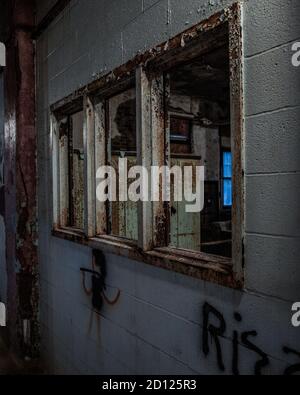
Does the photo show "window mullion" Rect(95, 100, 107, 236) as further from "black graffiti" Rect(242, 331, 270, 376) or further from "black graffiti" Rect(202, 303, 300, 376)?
"black graffiti" Rect(242, 331, 270, 376)

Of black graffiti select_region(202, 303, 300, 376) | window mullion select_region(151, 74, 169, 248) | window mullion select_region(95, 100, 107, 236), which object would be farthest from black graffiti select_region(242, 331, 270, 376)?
window mullion select_region(95, 100, 107, 236)

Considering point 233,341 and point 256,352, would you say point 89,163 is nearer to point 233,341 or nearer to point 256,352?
point 233,341

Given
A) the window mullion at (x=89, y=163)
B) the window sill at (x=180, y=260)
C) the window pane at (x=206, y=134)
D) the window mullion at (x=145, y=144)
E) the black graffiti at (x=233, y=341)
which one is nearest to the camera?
the black graffiti at (x=233, y=341)

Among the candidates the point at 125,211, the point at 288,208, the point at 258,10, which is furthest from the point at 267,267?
the point at 125,211

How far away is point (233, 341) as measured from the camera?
5.47ft

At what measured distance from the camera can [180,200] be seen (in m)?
5.44

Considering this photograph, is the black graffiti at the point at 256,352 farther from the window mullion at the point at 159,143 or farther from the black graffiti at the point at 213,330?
the window mullion at the point at 159,143

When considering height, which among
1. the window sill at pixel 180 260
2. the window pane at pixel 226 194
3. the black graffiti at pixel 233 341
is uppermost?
the window pane at pixel 226 194

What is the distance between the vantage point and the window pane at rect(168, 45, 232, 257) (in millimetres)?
5961

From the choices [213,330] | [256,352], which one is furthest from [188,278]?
[256,352]

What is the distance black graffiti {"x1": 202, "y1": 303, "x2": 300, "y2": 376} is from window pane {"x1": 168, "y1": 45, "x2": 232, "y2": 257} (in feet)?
12.2

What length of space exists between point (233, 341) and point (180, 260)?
48 cm

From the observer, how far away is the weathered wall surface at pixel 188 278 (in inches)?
56.4

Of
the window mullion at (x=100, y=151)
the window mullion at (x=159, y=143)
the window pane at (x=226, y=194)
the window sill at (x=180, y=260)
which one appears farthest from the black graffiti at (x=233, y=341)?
the window pane at (x=226, y=194)
